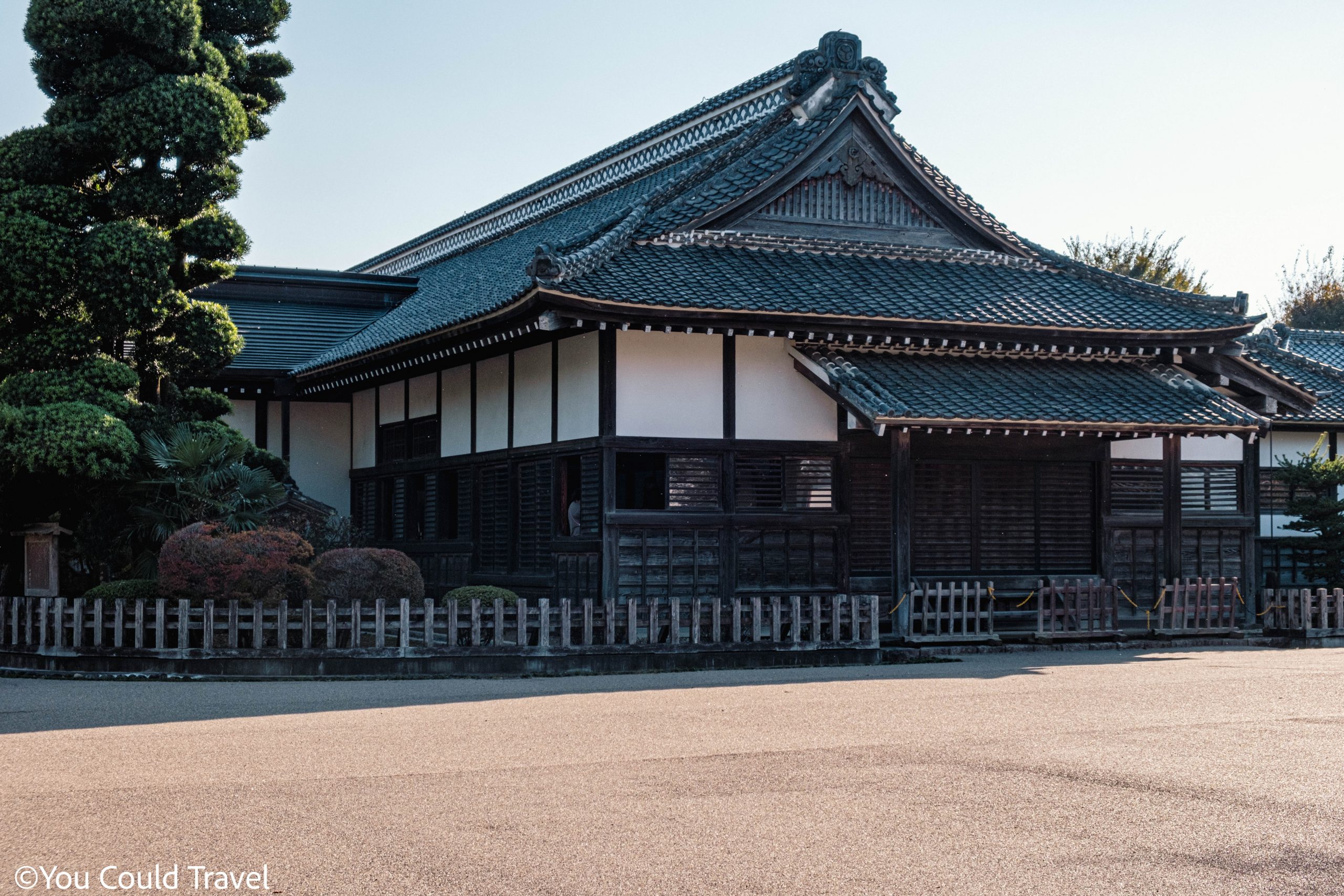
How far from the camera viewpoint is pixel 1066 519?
20781mm

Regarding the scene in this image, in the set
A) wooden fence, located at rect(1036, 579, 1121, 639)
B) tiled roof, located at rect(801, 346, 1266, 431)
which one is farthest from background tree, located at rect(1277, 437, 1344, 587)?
wooden fence, located at rect(1036, 579, 1121, 639)

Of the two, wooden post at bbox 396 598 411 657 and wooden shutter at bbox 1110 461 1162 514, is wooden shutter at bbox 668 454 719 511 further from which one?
wooden shutter at bbox 1110 461 1162 514

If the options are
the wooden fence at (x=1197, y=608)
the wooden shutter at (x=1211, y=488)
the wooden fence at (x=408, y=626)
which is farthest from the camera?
the wooden shutter at (x=1211, y=488)

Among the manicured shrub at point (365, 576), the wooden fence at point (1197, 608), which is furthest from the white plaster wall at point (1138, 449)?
the manicured shrub at point (365, 576)

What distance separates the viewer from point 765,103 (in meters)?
23.2

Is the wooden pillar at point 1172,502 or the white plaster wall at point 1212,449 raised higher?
the white plaster wall at point 1212,449

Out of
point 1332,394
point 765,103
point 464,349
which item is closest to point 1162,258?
point 1332,394

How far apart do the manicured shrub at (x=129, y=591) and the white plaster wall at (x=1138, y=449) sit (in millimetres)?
13299

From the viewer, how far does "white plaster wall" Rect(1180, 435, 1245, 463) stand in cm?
2167

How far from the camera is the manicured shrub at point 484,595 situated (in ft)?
55.2

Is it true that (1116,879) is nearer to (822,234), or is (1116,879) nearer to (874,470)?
(874,470)

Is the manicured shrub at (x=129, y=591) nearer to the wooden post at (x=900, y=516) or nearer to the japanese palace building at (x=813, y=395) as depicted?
the japanese palace building at (x=813, y=395)

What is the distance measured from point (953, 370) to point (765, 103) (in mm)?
6097

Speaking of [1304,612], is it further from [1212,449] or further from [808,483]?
[808,483]
